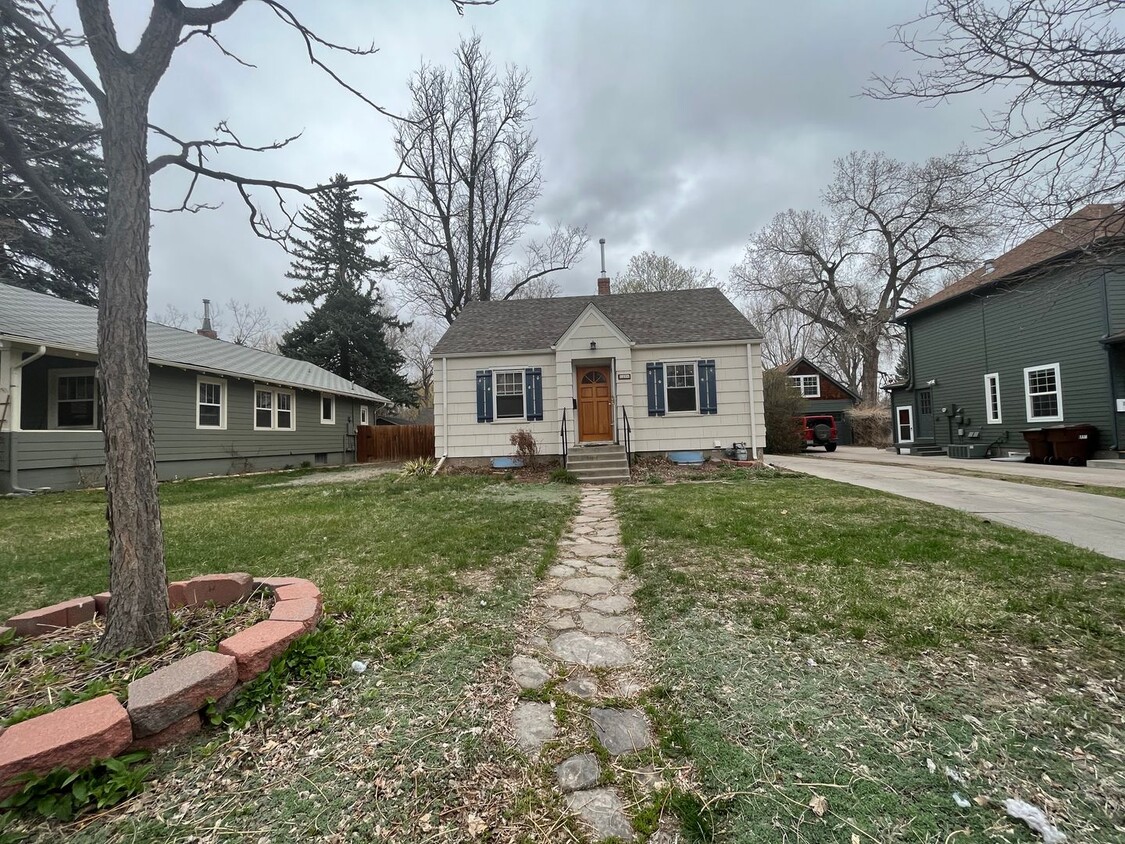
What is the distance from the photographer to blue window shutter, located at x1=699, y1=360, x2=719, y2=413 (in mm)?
11195

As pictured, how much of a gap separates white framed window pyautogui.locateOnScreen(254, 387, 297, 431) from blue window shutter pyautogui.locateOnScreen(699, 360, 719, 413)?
12704 millimetres

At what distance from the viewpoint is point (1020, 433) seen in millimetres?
13688

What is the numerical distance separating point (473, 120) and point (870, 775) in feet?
71.7

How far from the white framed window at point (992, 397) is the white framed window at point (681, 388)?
1102cm

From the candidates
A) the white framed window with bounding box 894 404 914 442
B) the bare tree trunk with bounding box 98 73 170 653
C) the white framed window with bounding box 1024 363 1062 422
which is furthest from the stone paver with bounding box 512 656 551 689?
the white framed window with bounding box 894 404 914 442

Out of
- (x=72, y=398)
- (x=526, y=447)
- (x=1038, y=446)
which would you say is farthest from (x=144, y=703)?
(x=1038, y=446)

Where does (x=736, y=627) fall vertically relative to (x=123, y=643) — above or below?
below

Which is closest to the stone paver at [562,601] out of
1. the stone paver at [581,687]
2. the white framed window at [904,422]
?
the stone paver at [581,687]

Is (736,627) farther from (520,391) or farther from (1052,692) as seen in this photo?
(520,391)

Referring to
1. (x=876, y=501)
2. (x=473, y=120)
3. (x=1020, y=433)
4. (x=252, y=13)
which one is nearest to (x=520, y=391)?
(x=876, y=501)

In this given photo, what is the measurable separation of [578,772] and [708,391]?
10401 millimetres

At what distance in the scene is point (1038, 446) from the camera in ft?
41.1

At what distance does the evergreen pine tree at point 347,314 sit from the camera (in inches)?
848

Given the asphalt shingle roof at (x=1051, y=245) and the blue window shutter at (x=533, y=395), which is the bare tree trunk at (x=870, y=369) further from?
the blue window shutter at (x=533, y=395)
